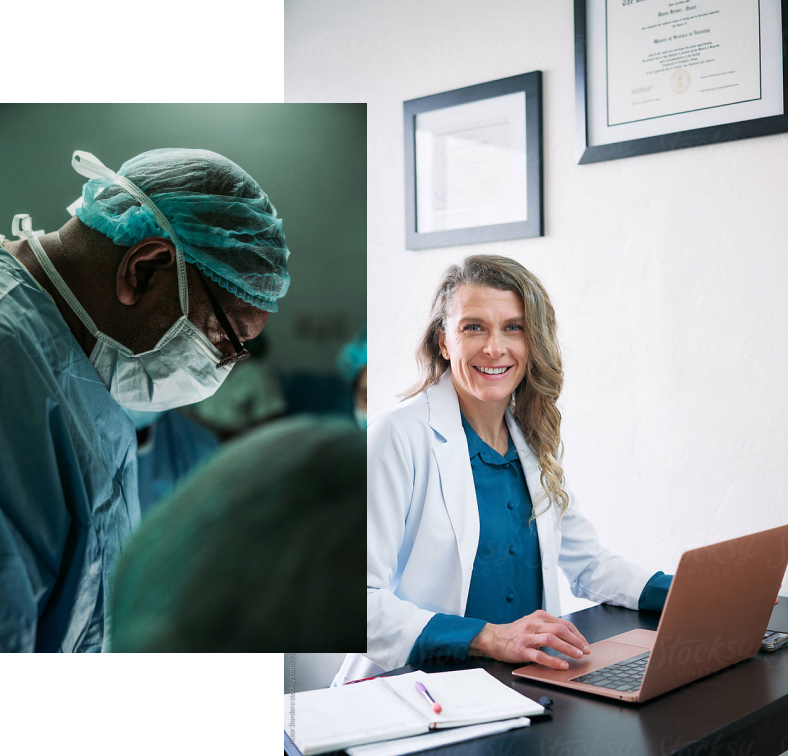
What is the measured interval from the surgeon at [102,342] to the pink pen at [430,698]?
38 centimetres

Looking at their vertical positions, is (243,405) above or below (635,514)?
above

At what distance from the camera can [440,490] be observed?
136 cm

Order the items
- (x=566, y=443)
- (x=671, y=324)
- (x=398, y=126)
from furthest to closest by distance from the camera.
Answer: (x=398, y=126)
(x=566, y=443)
(x=671, y=324)

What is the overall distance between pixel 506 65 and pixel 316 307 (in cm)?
125

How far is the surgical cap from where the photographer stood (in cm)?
82

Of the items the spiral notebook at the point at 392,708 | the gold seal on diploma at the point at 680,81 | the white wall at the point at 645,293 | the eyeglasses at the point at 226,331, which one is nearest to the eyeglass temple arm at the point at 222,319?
the eyeglasses at the point at 226,331

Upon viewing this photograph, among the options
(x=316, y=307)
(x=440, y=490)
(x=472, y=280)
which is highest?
(x=472, y=280)

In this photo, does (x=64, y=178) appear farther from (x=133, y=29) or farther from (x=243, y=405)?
(x=243, y=405)

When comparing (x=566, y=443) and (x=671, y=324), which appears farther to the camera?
(x=566, y=443)

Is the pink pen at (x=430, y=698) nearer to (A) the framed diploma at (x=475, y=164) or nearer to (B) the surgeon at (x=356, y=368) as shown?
(B) the surgeon at (x=356, y=368)

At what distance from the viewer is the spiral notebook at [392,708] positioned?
80 cm

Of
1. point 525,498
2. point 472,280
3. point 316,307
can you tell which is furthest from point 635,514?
point 316,307

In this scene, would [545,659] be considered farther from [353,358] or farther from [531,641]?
[353,358]

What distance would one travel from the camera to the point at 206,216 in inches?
32.6
